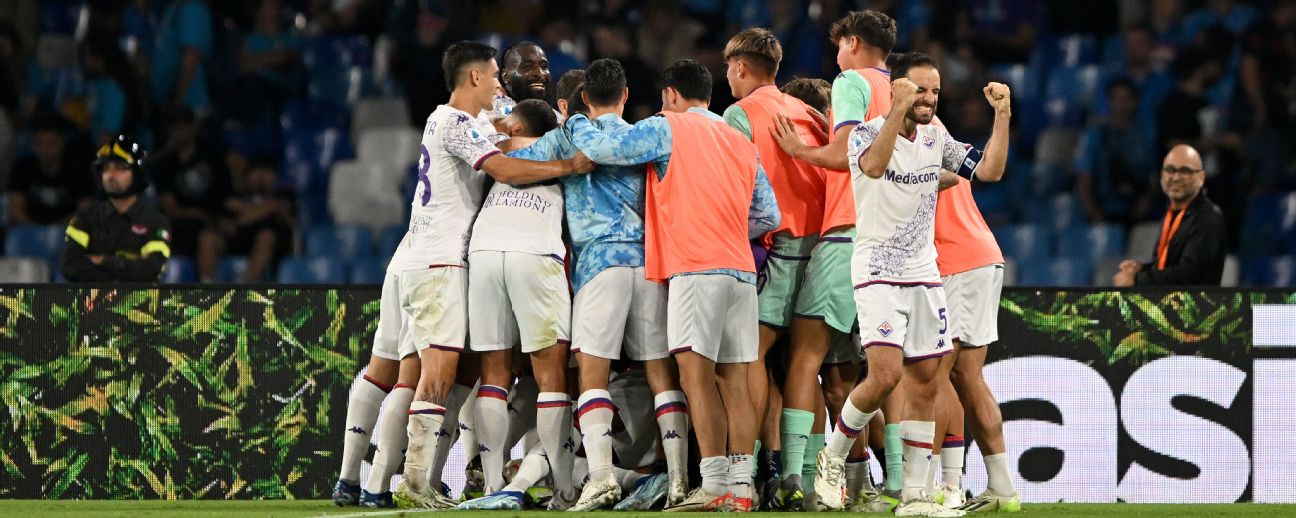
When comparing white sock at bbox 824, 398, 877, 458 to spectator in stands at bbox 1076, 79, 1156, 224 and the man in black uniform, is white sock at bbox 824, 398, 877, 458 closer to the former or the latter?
the man in black uniform

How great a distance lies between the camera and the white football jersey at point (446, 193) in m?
6.66

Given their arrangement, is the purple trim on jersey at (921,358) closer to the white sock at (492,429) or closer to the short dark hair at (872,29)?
the short dark hair at (872,29)

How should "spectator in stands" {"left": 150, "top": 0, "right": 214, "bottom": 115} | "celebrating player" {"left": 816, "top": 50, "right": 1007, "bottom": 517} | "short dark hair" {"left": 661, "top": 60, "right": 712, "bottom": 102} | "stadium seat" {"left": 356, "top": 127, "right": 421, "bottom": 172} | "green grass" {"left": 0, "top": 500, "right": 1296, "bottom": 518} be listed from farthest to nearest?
"spectator in stands" {"left": 150, "top": 0, "right": 214, "bottom": 115} < "stadium seat" {"left": 356, "top": 127, "right": 421, "bottom": 172} < "short dark hair" {"left": 661, "top": 60, "right": 712, "bottom": 102} < "green grass" {"left": 0, "top": 500, "right": 1296, "bottom": 518} < "celebrating player" {"left": 816, "top": 50, "right": 1007, "bottom": 517}

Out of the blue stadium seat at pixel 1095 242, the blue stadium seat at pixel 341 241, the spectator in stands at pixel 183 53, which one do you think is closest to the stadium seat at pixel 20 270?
the blue stadium seat at pixel 341 241

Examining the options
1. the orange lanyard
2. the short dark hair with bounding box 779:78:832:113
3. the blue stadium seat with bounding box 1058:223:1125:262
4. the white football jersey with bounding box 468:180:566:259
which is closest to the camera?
the white football jersey with bounding box 468:180:566:259

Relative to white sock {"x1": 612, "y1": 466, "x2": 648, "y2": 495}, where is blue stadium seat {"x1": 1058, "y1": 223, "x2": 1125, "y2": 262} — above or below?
above

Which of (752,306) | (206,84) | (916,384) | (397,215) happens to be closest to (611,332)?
(752,306)

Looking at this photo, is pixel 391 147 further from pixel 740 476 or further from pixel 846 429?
pixel 846 429

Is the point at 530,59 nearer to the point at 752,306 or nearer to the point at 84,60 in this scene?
the point at 752,306

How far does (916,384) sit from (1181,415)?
2293 millimetres

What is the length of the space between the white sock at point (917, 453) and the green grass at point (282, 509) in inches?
22.5

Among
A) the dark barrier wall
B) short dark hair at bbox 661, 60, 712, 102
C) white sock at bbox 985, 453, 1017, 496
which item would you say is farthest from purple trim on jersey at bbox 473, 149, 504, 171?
white sock at bbox 985, 453, 1017, 496

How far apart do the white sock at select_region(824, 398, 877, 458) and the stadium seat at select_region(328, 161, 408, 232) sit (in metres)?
6.36

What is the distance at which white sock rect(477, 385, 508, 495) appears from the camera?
6613mm
